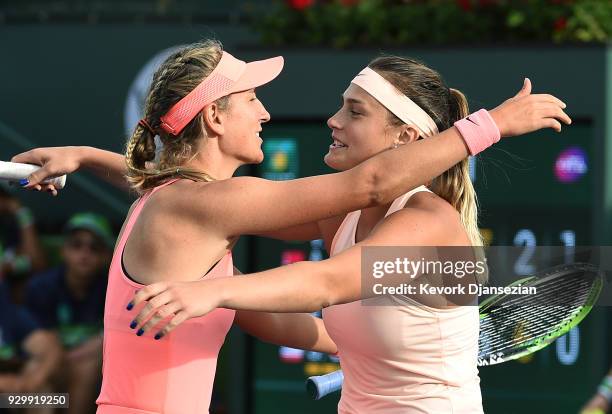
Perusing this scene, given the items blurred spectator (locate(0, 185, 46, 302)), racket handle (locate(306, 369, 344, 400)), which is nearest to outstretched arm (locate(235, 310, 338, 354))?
racket handle (locate(306, 369, 344, 400))

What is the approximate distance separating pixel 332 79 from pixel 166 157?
3.63 meters

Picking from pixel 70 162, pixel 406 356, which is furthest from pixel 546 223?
pixel 70 162

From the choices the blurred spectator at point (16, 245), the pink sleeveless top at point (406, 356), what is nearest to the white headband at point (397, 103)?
the pink sleeveless top at point (406, 356)

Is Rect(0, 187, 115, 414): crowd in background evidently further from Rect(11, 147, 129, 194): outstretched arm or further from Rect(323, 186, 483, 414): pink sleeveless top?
Rect(323, 186, 483, 414): pink sleeveless top

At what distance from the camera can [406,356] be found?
11.0ft

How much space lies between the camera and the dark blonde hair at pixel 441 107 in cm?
354

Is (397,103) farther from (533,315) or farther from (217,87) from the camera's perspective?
(533,315)

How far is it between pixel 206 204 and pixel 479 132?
689 mm

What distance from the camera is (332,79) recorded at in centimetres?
695

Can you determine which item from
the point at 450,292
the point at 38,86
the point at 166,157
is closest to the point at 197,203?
the point at 166,157

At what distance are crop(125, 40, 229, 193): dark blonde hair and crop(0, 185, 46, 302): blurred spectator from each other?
4803 millimetres

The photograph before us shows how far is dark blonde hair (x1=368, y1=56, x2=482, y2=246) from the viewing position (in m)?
3.54

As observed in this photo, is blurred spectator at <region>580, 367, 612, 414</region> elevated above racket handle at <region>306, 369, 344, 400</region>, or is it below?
below

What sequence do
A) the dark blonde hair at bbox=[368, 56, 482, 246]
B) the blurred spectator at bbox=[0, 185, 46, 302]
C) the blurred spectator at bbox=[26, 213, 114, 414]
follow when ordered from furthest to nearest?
the blurred spectator at bbox=[0, 185, 46, 302] < the blurred spectator at bbox=[26, 213, 114, 414] < the dark blonde hair at bbox=[368, 56, 482, 246]
